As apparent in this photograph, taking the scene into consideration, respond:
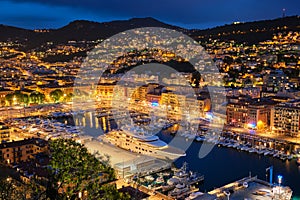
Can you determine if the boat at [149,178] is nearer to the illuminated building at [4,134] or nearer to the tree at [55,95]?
the illuminated building at [4,134]

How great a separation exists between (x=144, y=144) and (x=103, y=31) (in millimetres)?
44536

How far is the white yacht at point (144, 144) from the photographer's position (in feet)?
28.7

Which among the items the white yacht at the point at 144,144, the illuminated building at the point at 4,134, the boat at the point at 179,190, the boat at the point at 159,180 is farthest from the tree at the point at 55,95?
the boat at the point at 179,190

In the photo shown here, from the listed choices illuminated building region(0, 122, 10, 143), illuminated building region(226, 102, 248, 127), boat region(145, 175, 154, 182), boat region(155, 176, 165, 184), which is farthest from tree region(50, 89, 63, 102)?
boat region(155, 176, 165, 184)

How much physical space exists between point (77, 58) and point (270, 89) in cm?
2822

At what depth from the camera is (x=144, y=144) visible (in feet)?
30.0

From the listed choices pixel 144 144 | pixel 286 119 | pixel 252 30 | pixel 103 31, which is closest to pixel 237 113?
pixel 286 119

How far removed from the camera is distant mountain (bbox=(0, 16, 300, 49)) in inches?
1522

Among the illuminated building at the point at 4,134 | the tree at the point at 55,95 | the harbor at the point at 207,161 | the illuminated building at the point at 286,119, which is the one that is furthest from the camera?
the tree at the point at 55,95

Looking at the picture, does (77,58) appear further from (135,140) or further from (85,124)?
(135,140)

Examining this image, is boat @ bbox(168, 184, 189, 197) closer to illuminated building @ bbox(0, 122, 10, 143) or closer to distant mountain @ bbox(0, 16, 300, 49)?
illuminated building @ bbox(0, 122, 10, 143)

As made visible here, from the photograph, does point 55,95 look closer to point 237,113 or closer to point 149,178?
point 237,113

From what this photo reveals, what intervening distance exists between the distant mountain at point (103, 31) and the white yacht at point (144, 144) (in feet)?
98.8

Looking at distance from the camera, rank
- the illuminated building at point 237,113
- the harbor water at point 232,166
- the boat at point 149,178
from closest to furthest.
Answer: the boat at point 149,178 → the harbor water at point 232,166 → the illuminated building at point 237,113
